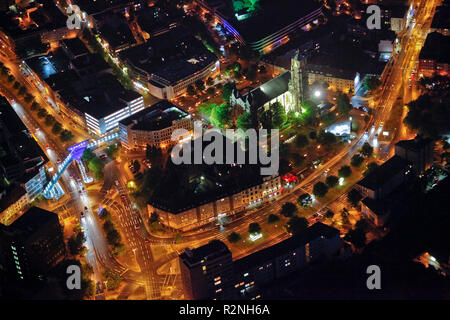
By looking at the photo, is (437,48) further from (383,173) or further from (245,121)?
(245,121)

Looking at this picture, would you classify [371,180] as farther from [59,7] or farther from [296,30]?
[59,7]

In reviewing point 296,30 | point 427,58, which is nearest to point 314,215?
point 427,58

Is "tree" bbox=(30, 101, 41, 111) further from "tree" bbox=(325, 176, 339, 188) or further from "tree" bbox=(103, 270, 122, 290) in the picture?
"tree" bbox=(325, 176, 339, 188)

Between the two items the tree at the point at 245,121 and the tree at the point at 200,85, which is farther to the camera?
the tree at the point at 200,85

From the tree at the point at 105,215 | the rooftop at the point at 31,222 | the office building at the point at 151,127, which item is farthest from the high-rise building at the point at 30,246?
the office building at the point at 151,127

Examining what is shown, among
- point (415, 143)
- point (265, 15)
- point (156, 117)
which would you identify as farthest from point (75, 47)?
point (415, 143)

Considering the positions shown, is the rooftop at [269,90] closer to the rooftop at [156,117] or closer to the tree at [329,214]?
the rooftop at [156,117]

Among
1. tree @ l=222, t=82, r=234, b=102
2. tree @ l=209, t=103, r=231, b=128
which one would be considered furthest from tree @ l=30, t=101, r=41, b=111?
tree @ l=222, t=82, r=234, b=102
